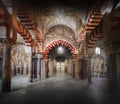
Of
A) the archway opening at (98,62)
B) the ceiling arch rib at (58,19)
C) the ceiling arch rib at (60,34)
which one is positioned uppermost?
the ceiling arch rib at (58,19)

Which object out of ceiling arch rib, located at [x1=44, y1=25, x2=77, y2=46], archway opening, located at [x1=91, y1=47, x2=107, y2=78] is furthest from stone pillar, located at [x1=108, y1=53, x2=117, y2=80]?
archway opening, located at [x1=91, y1=47, x2=107, y2=78]

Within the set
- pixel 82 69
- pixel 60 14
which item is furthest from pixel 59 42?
pixel 60 14

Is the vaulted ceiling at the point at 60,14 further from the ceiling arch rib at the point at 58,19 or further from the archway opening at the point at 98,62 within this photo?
the archway opening at the point at 98,62

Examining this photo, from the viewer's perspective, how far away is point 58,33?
716 inches

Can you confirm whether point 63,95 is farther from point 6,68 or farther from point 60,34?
point 60,34

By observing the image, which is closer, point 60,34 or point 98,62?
point 60,34

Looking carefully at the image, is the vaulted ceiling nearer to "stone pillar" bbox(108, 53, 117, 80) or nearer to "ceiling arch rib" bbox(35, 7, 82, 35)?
"ceiling arch rib" bbox(35, 7, 82, 35)

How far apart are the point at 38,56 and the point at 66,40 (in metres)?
3.31

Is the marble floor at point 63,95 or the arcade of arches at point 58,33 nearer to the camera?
the marble floor at point 63,95

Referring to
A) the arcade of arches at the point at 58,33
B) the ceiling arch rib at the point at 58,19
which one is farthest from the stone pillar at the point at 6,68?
the ceiling arch rib at the point at 58,19

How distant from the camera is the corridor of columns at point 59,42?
666 centimetres

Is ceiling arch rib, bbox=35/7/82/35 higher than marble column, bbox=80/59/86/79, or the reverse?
ceiling arch rib, bbox=35/7/82/35

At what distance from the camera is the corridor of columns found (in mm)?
6664

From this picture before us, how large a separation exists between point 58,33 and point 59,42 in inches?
35.9
